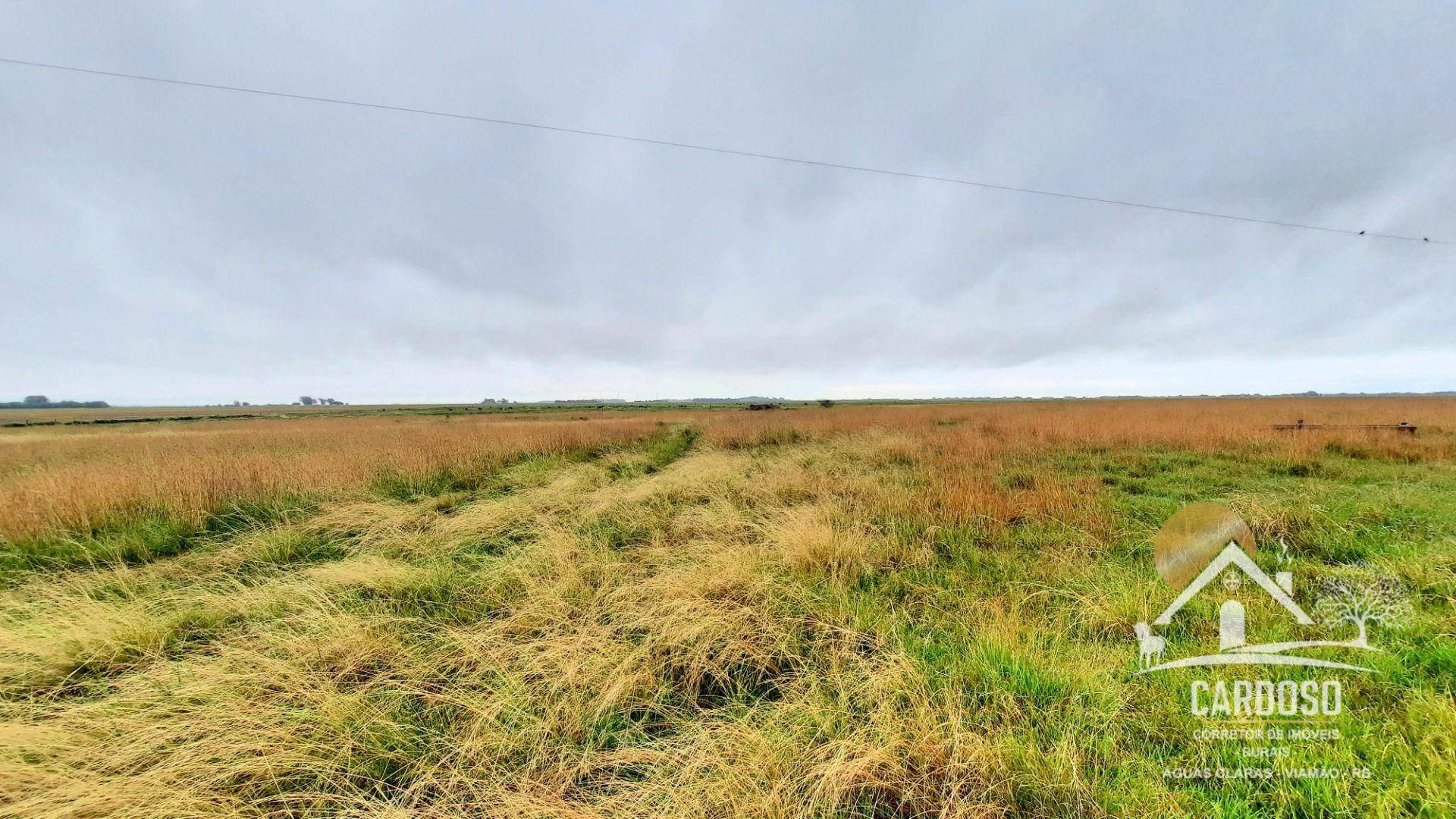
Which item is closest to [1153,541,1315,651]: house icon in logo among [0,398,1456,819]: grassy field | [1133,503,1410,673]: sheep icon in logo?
[1133,503,1410,673]: sheep icon in logo

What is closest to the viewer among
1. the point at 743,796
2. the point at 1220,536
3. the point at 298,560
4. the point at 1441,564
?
the point at 743,796

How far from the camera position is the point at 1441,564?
137 inches

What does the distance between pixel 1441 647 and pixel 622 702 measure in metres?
4.72

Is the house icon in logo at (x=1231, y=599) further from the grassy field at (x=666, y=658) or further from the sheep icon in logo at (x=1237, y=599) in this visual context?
the grassy field at (x=666, y=658)

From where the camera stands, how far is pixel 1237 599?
3189 mm

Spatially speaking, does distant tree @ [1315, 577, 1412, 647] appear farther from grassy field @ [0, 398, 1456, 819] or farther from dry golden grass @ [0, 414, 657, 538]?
dry golden grass @ [0, 414, 657, 538]

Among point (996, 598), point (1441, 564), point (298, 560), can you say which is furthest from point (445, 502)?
point (1441, 564)

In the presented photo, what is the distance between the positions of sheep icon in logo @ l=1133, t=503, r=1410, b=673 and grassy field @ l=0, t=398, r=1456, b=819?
113 millimetres

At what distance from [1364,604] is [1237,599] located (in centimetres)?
73

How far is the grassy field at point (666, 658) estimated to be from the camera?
179 centimetres

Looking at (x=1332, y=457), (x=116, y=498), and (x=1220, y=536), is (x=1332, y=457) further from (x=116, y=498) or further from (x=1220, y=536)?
(x=116, y=498)

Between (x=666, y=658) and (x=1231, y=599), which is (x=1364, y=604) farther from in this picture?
(x=666, y=658)

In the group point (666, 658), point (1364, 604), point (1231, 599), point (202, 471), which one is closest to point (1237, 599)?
point (1231, 599)

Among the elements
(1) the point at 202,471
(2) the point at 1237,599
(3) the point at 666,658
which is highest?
(1) the point at 202,471
